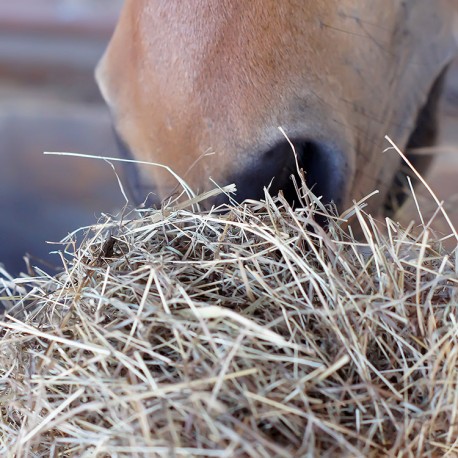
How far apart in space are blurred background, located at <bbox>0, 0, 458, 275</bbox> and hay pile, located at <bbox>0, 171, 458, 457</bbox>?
132 centimetres

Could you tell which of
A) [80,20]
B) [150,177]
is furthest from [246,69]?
[80,20]

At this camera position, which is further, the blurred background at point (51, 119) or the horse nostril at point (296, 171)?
the blurred background at point (51, 119)

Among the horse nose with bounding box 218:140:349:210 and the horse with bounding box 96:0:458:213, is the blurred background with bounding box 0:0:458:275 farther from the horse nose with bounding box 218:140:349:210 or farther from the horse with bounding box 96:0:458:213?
the horse nose with bounding box 218:140:349:210

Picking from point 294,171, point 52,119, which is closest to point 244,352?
point 294,171

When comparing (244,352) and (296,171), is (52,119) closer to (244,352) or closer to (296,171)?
(296,171)

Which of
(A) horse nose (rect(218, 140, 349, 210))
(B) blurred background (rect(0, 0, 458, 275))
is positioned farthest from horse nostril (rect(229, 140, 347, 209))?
(B) blurred background (rect(0, 0, 458, 275))

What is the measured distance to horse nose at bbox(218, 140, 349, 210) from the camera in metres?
0.75

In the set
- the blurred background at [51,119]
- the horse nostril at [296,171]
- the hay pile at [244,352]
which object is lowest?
the blurred background at [51,119]

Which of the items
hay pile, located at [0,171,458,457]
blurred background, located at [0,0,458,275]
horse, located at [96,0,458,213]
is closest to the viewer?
hay pile, located at [0,171,458,457]

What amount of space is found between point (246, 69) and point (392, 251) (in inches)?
10.6

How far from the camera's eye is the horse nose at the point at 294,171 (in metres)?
0.75

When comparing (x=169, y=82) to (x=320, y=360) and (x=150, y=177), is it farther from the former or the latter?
(x=320, y=360)

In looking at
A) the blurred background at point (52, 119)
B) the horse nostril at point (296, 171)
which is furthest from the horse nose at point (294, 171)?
the blurred background at point (52, 119)

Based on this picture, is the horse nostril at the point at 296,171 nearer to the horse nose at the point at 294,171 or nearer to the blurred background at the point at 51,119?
the horse nose at the point at 294,171
